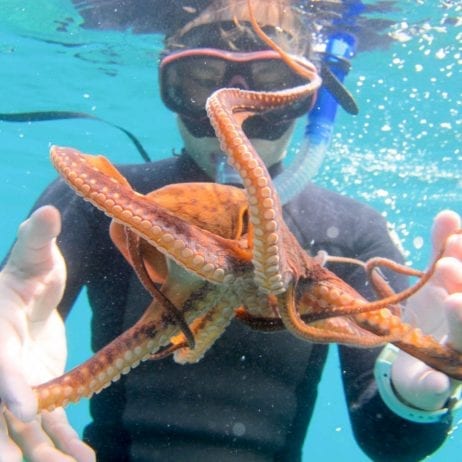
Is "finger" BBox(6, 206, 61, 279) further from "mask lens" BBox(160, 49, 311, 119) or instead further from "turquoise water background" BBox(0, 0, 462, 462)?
"turquoise water background" BBox(0, 0, 462, 462)

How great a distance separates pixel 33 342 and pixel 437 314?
1830 millimetres

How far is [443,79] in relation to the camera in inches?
423

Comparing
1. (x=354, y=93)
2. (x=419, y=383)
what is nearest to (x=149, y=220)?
(x=419, y=383)

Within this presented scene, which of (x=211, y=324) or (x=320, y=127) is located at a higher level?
(x=211, y=324)

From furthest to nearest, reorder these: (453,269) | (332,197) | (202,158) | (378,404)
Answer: (332,197)
(202,158)
(378,404)
(453,269)

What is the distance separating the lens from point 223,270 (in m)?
1.69

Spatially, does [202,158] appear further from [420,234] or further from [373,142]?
[420,234]

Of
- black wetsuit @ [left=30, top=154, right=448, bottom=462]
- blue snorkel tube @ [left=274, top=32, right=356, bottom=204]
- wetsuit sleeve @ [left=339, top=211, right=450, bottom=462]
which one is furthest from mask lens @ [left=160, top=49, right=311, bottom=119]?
wetsuit sleeve @ [left=339, top=211, right=450, bottom=462]

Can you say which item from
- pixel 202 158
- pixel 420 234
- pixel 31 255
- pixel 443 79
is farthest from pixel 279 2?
pixel 420 234

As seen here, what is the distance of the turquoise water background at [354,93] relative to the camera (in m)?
10.1

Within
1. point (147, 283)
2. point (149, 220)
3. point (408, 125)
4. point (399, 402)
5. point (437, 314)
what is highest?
point (149, 220)

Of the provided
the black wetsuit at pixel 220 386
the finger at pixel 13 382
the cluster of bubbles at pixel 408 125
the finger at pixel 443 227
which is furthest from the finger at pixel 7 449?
the cluster of bubbles at pixel 408 125

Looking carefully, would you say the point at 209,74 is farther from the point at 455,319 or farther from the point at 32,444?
the point at 32,444

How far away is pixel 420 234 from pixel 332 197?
18603 mm
